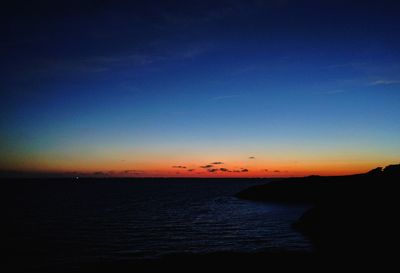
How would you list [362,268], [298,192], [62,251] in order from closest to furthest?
1. [362,268]
2. [62,251]
3. [298,192]

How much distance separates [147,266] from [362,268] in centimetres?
1650

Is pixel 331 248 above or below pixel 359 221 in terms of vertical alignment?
below

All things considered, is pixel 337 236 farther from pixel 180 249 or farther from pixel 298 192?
pixel 298 192

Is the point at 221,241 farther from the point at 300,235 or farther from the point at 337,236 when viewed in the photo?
the point at 337,236

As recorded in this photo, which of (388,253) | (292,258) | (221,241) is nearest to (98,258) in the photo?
(221,241)

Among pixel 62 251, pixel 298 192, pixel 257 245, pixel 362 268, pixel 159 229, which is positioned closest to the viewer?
pixel 362 268

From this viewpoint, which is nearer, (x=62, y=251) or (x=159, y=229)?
(x=62, y=251)

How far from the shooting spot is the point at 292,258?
27.1 metres

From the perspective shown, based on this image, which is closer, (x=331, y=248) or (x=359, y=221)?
(x=331, y=248)

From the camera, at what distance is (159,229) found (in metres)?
47.7

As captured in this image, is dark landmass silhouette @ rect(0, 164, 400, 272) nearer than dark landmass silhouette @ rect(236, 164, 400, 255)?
Yes

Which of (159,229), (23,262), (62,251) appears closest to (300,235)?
(159,229)

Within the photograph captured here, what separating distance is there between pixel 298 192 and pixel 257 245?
281 feet

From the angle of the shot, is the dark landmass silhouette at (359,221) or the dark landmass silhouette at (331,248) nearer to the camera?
the dark landmass silhouette at (331,248)
